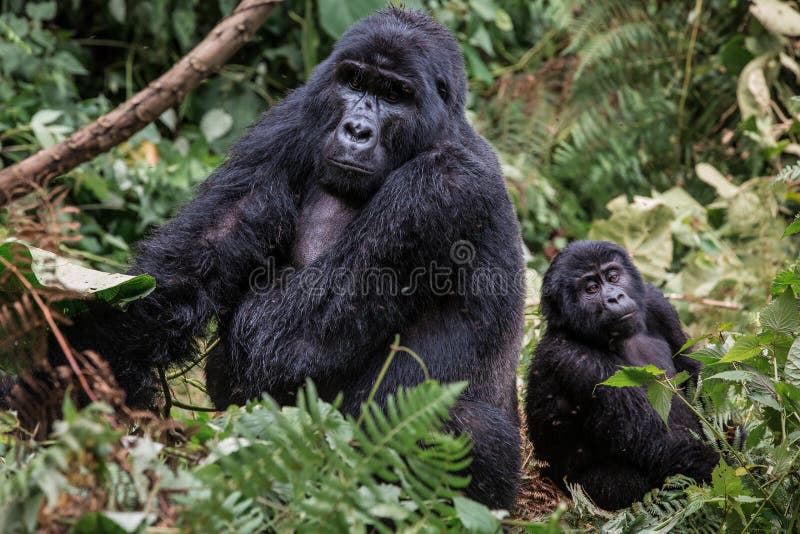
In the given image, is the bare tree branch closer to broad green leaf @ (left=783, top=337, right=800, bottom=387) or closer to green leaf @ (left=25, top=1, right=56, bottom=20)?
green leaf @ (left=25, top=1, right=56, bottom=20)

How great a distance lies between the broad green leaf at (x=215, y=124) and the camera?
579 centimetres

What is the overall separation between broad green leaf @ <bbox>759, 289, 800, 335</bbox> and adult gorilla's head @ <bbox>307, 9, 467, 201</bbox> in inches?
44.7

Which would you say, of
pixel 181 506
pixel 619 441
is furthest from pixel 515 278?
pixel 181 506

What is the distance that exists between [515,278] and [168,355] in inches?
44.1

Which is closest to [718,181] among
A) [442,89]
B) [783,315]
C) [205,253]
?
[442,89]

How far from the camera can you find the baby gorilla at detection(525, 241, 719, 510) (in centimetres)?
324

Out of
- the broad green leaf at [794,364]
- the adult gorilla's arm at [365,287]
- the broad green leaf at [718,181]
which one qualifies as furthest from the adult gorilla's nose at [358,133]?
the broad green leaf at [718,181]

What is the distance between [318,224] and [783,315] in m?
1.41

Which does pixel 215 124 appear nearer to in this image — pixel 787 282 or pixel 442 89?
pixel 442 89

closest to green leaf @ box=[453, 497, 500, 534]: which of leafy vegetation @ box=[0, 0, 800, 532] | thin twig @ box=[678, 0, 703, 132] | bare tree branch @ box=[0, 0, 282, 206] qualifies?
leafy vegetation @ box=[0, 0, 800, 532]

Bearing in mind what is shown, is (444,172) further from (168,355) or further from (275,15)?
(275,15)

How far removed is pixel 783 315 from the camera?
2.52 meters

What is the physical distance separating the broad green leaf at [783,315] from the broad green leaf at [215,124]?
403 centimetres

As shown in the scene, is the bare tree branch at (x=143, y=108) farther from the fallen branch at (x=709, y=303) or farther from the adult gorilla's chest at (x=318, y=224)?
the fallen branch at (x=709, y=303)
